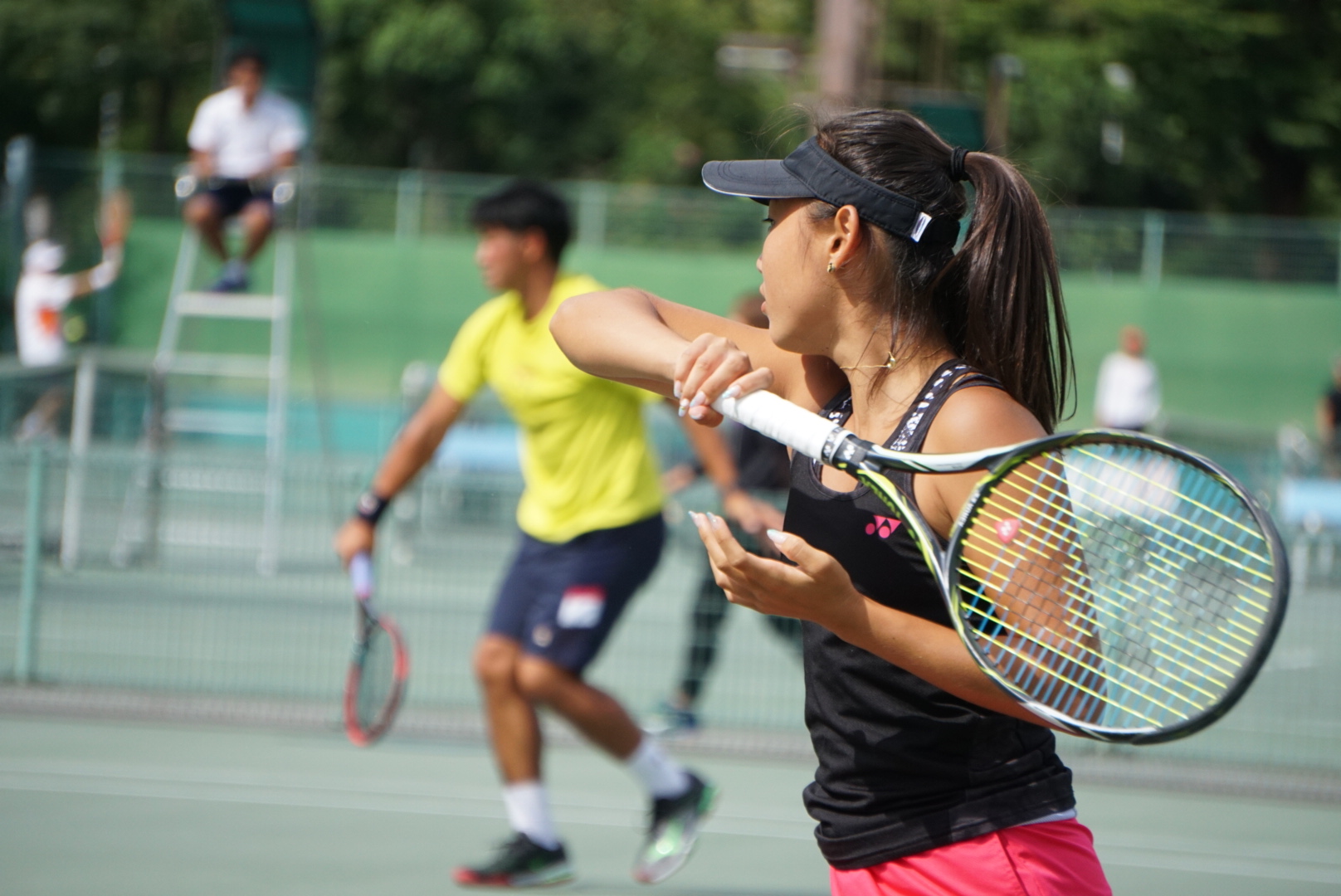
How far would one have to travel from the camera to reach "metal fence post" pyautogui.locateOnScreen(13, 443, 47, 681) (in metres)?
6.23

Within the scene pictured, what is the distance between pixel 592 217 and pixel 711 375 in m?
14.2

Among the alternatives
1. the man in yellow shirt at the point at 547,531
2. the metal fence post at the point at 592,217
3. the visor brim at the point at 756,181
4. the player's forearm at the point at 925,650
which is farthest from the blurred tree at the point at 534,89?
the player's forearm at the point at 925,650

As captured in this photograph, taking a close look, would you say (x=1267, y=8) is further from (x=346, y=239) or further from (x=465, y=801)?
(x=465, y=801)

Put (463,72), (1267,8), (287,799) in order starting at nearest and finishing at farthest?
(287,799)
(1267,8)
(463,72)

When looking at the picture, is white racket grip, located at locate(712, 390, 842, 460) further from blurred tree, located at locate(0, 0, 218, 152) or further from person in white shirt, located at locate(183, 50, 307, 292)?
blurred tree, located at locate(0, 0, 218, 152)

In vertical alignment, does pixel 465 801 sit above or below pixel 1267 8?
below

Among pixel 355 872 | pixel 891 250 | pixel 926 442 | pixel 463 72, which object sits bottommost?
pixel 463 72

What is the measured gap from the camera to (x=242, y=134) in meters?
9.28

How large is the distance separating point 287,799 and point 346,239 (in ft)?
38.3

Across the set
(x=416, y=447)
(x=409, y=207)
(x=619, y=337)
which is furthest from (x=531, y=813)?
(x=409, y=207)

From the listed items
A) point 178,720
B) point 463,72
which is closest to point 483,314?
point 178,720

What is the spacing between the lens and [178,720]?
6199 millimetres

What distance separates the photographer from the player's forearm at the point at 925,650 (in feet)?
5.92

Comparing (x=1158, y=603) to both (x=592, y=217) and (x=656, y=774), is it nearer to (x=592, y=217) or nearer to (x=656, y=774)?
(x=656, y=774)
